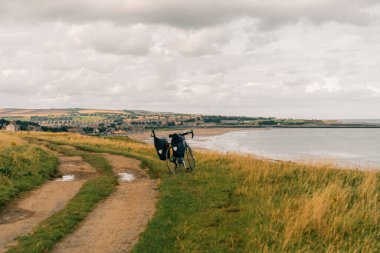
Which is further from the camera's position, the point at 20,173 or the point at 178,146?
the point at 178,146

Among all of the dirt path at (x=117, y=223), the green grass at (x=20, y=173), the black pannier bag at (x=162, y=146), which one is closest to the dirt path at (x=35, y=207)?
the green grass at (x=20, y=173)

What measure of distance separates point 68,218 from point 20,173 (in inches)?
270

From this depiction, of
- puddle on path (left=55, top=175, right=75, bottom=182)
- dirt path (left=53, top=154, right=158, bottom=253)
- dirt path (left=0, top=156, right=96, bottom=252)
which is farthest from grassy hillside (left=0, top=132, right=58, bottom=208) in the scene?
dirt path (left=53, top=154, right=158, bottom=253)

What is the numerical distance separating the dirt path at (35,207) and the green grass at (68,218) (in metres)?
0.34

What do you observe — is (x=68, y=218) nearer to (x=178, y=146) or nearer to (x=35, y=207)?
(x=35, y=207)

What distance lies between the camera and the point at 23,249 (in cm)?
775

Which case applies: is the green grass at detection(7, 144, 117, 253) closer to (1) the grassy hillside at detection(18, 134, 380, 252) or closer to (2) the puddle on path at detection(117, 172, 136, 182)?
(2) the puddle on path at detection(117, 172, 136, 182)

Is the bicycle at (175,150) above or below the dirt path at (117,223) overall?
above

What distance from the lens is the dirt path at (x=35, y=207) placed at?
9273mm

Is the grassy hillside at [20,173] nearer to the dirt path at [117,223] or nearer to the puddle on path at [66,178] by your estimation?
the puddle on path at [66,178]

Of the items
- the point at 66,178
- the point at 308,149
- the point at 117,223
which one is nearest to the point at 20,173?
the point at 66,178

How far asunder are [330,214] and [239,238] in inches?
105

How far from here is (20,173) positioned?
15594 millimetres

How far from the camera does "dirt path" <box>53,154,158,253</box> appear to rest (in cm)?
810
